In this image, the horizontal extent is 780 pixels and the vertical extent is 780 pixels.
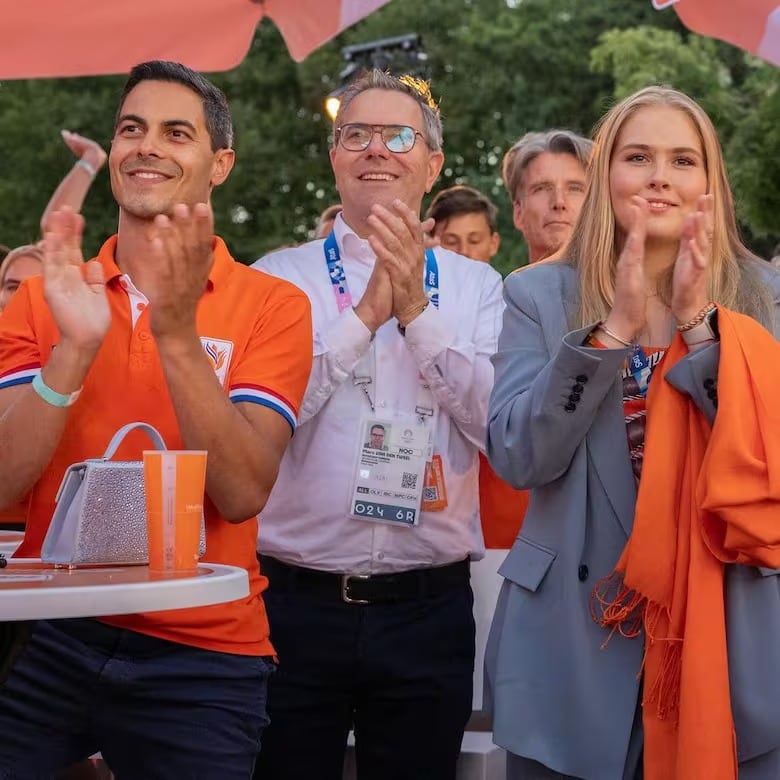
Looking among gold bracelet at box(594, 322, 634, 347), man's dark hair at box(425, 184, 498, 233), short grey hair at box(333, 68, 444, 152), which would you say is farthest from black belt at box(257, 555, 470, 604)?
man's dark hair at box(425, 184, 498, 233)

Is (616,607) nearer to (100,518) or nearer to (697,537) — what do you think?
(697,537)

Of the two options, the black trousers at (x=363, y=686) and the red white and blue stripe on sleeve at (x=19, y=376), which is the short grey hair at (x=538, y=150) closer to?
the black trousers at (x=363, y=686)

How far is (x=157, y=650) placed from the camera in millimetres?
2842

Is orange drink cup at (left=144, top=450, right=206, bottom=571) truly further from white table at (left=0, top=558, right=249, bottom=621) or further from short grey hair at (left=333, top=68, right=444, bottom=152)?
short grey hair at (left=333, top=68, right=444, bottom=152)

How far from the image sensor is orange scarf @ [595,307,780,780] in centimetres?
279

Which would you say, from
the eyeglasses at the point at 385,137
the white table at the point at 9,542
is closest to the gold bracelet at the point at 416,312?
the eyeglasses at the point at 385,137

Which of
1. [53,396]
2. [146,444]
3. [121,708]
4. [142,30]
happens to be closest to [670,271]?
[146,444]

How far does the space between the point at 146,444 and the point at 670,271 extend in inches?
48.8

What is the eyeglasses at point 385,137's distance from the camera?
387cm

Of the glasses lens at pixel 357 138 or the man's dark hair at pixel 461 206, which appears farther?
the man's dark hair at pixel 461 206

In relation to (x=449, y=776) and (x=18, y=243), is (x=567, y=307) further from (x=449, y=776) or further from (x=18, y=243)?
(x=18, y=243)

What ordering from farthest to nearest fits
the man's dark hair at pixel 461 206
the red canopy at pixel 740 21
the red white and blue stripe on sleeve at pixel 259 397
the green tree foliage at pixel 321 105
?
the green tree foliage at pixel 321 105 < the man's dark hair at pixel 461 206 < the red canopy at pixel 740 21 < the red white and blue stripe on sleeve at pixel 259 397

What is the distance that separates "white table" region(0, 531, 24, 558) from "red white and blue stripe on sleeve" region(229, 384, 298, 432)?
572mm

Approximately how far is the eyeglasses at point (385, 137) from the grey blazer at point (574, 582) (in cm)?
100
